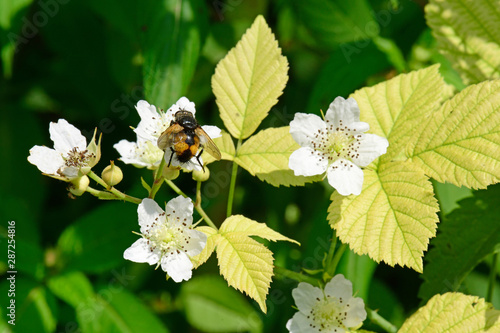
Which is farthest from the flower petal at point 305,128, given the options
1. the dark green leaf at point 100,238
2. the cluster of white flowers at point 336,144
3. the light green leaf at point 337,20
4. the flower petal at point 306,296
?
Result: the dark green leaf at point 100,238

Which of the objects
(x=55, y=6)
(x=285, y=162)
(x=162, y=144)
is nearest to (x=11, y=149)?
(x=55, y=6)

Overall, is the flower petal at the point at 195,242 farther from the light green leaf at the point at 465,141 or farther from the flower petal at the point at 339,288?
the light green leaf at the point at 465,141

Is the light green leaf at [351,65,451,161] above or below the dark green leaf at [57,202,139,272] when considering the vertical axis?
above

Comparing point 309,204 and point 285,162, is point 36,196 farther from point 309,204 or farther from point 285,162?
point 285,162

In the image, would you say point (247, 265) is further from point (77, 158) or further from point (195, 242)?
point (77, 158)

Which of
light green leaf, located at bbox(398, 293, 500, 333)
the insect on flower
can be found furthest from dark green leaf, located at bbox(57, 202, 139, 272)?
light green leaf, located at bbox(398, 293, 500, 333)

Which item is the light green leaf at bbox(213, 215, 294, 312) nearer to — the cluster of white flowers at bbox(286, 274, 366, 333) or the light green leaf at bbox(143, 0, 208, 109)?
the cluster of white flowers at bbox(286, 274, 366, 333)
